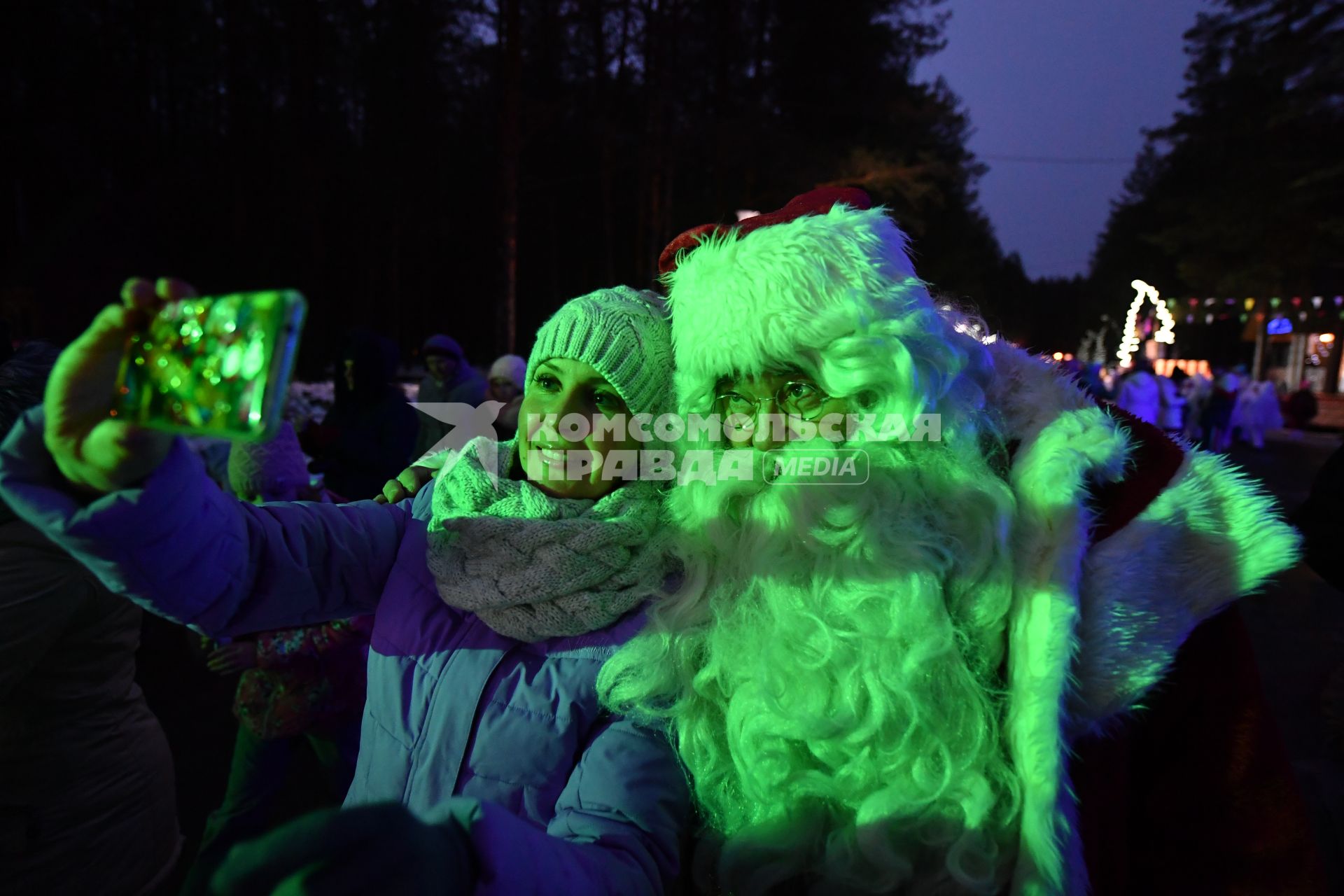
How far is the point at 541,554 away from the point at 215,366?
694 millimetres

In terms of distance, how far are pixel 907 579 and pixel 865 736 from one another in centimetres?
27

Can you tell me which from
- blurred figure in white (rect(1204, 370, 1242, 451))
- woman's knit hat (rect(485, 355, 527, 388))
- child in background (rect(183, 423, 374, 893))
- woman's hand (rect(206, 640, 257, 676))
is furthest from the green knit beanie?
blurred figure in white (rect(1204, 370, 1242, 451))

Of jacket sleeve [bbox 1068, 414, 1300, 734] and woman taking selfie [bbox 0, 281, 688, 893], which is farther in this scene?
jacket sleeve [bbox 1068, 414, 1300, 734]

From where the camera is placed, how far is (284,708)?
2.48m

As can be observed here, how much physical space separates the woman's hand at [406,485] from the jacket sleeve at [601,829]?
2.81ft

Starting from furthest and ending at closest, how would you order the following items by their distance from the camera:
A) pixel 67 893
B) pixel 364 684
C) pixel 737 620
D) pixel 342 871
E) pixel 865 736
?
pixel 364 684, pixel 67 893, pixel 737 620, pixel 865 736, pixel 342 871

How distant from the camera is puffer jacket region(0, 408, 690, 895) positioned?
988mm

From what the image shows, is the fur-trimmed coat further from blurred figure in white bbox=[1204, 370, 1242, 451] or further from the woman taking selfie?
blurred figure in white bbox=[1204, 370, 1242, 451]

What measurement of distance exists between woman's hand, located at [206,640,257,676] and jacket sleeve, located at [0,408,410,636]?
1.21 m

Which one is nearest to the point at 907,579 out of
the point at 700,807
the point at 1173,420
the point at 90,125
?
the point at 700,807

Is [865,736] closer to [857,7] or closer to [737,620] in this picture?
[737,620]

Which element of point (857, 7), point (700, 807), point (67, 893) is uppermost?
point (857, 7)

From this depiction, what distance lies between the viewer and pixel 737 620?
1.39 metres

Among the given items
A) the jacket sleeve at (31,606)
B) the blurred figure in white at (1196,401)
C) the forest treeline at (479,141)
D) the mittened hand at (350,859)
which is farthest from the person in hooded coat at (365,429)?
the blurred figure in white at (1196,401)
